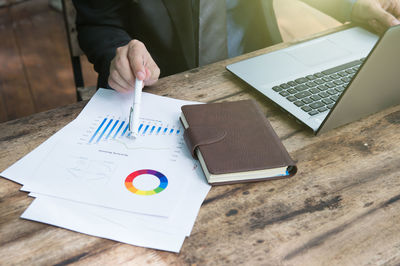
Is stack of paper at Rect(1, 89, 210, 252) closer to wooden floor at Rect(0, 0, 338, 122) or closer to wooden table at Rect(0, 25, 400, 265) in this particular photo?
wooden table at Rect(0, 25, 400, 265)

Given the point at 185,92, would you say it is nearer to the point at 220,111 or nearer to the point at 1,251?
the point at 220,111

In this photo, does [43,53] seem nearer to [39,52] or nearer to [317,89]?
[39,52]

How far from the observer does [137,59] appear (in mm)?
850

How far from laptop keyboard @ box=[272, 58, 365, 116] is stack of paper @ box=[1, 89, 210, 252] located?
27 cm

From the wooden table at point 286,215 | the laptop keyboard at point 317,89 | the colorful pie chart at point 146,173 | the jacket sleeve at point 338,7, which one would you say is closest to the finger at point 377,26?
the jacket sleeve at point 338,7

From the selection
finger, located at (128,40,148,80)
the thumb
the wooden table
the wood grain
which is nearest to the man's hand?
the thumb

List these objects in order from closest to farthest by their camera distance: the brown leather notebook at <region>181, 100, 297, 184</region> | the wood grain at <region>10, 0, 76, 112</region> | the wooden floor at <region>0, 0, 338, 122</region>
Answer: the brown leather notebook at <region>181, 100, 297, 184</region> → the wooden floor at <region>0, 0, 338, 122</region> → the wood grain at <region>10, 0, 76, 112</region>

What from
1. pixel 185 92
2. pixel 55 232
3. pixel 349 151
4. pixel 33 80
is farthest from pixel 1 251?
pixel 33 80

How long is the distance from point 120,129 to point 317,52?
0.58 meters

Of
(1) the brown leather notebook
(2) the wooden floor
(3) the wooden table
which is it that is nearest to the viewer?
(3) the wooden table

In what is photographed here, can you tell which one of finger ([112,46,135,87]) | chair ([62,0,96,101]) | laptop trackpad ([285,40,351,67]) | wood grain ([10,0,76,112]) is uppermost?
finger ([112,46,135,87])

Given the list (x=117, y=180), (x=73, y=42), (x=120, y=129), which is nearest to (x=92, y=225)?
(x=117, y=180)

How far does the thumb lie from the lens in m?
1.12

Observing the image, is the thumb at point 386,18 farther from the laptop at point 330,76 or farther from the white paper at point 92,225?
the white paper at point 92,225
